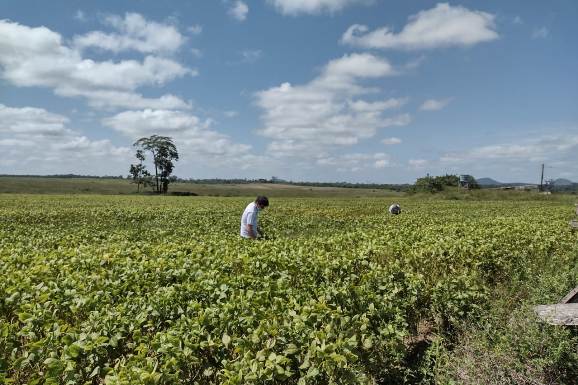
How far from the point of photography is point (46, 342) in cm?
387

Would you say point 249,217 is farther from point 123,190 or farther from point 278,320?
point 123,190

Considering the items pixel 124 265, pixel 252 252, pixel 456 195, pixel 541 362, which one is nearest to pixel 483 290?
pixel 541 362

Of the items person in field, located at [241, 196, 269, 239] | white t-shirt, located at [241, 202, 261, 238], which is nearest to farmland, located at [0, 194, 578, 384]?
person in field, located at [241, 196, 269, 239]

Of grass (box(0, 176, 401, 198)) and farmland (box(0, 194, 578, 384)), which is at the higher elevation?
grass (box(0, 176, 401, 198))

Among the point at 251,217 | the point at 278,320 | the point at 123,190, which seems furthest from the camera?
the point at 123,190

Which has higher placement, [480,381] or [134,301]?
[134,301]

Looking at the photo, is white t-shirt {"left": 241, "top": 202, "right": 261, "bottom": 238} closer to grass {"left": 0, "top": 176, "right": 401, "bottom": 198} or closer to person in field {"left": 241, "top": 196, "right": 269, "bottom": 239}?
person in field {"left": 241, "top": 196, "right": 269, "bottom": 239}

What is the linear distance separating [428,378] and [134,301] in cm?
381

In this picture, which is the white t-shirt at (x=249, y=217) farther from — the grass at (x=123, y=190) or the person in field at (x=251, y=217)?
the grass at (x=123, y=190)

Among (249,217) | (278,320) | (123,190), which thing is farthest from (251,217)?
(123,190)

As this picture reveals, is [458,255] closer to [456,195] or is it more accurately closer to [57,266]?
[57,266]

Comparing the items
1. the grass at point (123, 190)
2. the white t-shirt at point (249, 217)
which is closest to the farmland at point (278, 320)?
the white t-shirt at point (249, 217)

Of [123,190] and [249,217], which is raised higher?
[249,217]

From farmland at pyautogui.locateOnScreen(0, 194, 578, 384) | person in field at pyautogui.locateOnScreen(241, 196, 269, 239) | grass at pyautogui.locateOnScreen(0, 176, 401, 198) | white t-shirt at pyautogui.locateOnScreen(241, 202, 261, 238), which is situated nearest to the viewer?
farmland at pyautogui.locateOnScreen(0, 194, 578, 384)
